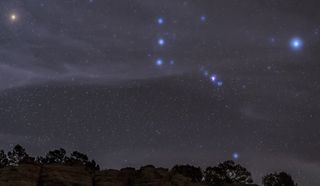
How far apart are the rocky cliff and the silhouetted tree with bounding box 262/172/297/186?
68801mm

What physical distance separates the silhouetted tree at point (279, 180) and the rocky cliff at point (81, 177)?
226ft

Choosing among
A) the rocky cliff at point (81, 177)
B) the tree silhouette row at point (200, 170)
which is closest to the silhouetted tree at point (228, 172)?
the tree silhouette row at point (200, 170)

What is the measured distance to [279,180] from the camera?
122688mm

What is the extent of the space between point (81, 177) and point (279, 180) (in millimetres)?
81998

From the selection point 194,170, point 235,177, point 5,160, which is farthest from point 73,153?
point 235,177

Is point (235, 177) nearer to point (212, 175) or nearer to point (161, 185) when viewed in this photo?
point (212, 175)

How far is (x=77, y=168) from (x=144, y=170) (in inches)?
323

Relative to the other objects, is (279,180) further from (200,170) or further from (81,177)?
(81,177)

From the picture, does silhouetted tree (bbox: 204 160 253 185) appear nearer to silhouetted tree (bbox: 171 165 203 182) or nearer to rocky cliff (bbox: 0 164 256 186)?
silhouetted tree (bbox: 171 165 203 182)

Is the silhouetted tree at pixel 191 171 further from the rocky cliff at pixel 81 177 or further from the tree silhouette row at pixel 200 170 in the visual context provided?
the rocky cliff at pixel 81 177

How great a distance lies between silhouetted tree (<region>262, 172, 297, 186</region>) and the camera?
4749 inches

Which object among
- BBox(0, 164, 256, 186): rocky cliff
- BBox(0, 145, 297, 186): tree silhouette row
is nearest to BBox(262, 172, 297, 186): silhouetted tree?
BBox(0, 145, 297, 186): tree silhouette row

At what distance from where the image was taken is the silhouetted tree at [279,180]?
121 m

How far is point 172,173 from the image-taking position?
5853 cm
